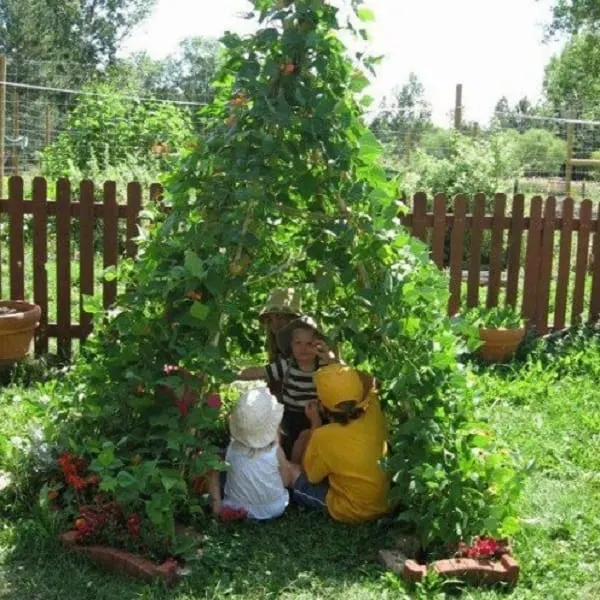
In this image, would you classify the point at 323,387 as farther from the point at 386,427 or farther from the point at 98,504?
the point at 98,504

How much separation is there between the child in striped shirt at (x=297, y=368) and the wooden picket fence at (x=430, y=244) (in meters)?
2.15

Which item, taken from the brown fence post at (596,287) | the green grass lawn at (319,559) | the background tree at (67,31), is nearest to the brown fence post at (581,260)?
the brown fence post at (596,287)

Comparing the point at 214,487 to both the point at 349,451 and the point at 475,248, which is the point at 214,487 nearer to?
the point at 349,451

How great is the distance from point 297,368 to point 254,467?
979mm

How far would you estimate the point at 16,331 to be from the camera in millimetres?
6566

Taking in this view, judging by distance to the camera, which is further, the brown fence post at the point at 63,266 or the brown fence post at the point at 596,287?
the brown fence post at the point at 596,287

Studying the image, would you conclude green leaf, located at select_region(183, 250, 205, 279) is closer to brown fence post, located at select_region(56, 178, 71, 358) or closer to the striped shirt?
the striped shirt

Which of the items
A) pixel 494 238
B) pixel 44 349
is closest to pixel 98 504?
pixel 44 349

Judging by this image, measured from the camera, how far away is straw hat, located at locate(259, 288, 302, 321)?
16.8 ft

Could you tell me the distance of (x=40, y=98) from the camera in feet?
107

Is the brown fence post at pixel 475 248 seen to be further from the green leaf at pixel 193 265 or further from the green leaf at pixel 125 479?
the green leaf at pixel 125 479

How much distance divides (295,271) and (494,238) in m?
3.52

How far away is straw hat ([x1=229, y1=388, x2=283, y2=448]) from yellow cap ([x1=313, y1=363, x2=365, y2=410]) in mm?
241

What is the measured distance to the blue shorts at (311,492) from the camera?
446 cm
